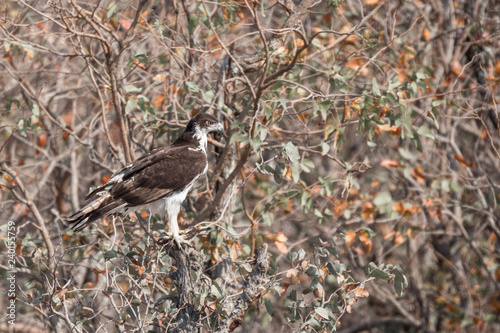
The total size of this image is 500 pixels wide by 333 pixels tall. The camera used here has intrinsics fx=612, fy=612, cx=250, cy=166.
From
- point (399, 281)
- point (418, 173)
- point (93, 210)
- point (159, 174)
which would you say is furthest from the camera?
point (418, 173)

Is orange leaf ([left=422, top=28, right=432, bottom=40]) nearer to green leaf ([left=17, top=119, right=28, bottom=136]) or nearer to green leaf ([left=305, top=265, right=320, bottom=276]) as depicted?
green leaf ([left=305, top=265, right=320, bottom=276])

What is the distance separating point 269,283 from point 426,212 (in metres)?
3.62

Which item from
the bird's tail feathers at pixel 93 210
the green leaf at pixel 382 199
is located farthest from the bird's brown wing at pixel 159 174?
the green leaf at pixel 382 199

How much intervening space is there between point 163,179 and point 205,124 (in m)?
0.60

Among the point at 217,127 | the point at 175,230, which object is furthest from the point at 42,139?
the point at 175,230

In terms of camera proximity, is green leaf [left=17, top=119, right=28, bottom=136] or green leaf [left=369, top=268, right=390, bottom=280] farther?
green leaf [left=17, top=119, right=28, bottom=136]

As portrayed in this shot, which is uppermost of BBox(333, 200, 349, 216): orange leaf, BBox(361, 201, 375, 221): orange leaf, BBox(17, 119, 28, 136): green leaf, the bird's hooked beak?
BBox(17, 119, 28, 136): green leaf

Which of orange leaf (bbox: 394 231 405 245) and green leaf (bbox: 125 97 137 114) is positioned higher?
green leaf (bbox: 125 97 137 114)

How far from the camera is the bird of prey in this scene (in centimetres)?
475

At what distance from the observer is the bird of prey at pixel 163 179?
15.6 ft

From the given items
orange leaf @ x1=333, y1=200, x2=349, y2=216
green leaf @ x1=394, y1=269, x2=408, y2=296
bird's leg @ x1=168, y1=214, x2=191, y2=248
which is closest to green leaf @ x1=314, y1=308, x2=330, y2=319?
green leaf @ x1=394, y1=269, x2=408, y2=296

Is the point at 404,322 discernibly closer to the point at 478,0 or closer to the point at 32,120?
the point at 478,0

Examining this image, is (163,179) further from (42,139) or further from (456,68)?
(456,68)

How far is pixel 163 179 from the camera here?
16.4 ft
